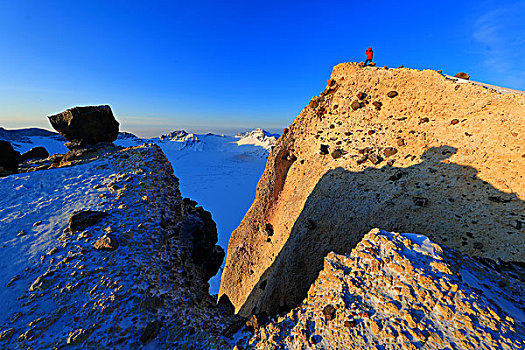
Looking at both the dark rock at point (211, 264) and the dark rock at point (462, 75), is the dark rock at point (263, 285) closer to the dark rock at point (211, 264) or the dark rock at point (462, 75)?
the dark rock at point (211, 264)

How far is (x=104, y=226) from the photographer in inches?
352

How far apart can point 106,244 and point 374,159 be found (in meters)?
14.9

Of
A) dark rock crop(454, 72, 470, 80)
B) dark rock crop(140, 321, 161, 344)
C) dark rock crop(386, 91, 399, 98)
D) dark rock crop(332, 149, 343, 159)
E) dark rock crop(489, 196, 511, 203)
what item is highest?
dark rock crop(454, 72, 470, 80)

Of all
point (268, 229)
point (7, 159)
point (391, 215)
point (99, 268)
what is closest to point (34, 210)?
point (99, 268)

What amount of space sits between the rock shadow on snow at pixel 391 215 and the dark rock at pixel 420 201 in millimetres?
20

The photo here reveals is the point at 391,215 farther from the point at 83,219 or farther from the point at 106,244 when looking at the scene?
the point at 83,219

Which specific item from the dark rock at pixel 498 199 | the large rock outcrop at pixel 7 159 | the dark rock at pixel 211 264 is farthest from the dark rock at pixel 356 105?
the large rock outcrop at pixel 7 159

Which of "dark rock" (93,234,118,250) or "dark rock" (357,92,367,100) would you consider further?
"dark rock" (357,92,367,100)

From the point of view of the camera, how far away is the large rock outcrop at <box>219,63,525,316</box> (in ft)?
28.2

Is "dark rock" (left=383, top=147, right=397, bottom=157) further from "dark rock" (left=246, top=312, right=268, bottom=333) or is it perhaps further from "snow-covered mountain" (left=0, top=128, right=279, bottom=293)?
"snow-covered mountain" (left=0, top=128, right=279, bottom=293)

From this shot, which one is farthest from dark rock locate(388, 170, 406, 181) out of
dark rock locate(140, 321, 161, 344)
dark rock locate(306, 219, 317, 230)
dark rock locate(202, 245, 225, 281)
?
dark rock locate(140, 321, 161, 344)

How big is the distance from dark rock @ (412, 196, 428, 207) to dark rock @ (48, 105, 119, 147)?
22.7 metres

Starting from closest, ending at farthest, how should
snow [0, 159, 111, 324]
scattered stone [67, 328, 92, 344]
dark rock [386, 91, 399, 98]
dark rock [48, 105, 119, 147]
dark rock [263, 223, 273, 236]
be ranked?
scattered stone [67, 328, 92, 344]
snow [0, 159, 111, 324]
dark rock [386, 91, 399, 98]
dark rock [48, 105, 119, 147]
dark rock [263, 223, 273, 236]

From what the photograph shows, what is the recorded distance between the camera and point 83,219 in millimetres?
8812
